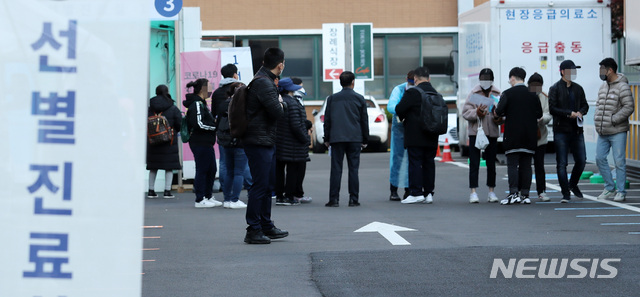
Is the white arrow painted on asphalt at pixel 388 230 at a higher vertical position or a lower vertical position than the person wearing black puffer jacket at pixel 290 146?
lower

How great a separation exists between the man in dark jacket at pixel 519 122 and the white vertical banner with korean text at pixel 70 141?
10494 mm

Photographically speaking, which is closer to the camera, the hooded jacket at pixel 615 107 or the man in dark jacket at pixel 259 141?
the man in dark jacket at pixel 259 141

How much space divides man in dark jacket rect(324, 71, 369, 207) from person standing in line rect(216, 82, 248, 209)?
3.99 feet

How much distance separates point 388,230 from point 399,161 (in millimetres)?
3896

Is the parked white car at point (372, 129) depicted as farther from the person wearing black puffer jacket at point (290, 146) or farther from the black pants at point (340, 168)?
the black pants at point (340, 168)

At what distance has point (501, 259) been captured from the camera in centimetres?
789

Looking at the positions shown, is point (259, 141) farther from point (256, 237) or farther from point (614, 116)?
point (614, 116)

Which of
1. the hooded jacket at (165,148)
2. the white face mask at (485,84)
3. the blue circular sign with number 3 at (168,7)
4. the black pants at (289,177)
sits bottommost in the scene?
Answer: the black pants at (289,177)

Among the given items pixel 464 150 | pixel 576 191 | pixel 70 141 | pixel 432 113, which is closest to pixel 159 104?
pixel 432 113

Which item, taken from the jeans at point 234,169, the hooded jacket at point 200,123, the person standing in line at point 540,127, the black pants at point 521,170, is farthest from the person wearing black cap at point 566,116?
A: the hooded jacket at point 200,123

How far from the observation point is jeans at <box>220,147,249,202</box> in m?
12.5

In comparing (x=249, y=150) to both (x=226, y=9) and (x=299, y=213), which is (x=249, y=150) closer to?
(x=299, y=213)

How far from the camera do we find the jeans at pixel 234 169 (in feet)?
40.9

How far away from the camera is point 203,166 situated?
13.1 metres
